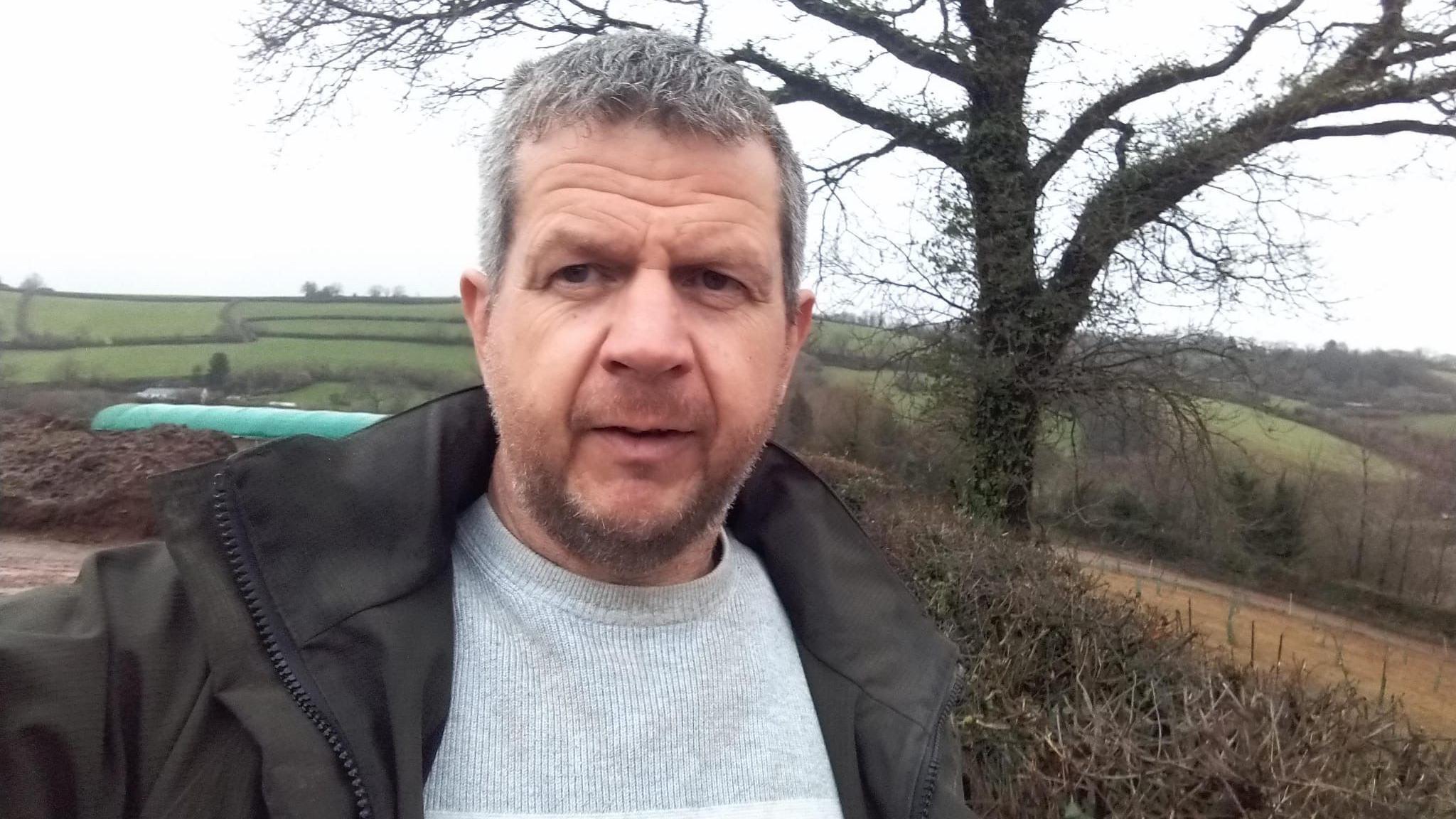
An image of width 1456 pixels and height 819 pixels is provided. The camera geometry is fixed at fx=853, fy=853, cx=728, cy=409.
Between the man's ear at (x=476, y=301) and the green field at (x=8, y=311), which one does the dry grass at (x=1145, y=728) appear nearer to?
the man's ear at (x=476, y=301)

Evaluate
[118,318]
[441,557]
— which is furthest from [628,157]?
[118,318]

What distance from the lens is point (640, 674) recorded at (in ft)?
5.01

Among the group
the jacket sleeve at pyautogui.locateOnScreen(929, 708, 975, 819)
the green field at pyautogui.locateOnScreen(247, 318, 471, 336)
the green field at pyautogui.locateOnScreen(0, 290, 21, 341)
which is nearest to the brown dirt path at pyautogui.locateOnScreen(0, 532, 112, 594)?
the green field at pyautogui.locateOnScreen(0, 290, 21, 341)

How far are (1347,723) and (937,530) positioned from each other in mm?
2817

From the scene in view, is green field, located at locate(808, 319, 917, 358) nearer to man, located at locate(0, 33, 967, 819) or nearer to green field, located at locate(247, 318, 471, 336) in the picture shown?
green field, located at locate(247, 318, 471, 336)

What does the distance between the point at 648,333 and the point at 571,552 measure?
45 centimetres

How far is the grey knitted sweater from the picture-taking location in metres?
1.36

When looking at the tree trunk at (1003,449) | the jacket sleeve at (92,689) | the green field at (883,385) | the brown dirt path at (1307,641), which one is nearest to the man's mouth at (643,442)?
the jacket sleeve at (92,689)

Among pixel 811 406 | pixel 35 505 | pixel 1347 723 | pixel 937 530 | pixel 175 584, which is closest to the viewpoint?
pixel 175 584

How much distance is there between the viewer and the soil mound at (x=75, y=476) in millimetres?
3648

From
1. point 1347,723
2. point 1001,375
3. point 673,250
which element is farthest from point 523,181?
point 1001,375

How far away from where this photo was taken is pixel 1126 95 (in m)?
6.43

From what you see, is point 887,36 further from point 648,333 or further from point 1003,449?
point 648,333

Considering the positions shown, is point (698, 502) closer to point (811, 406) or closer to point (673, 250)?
point (673, 250)
